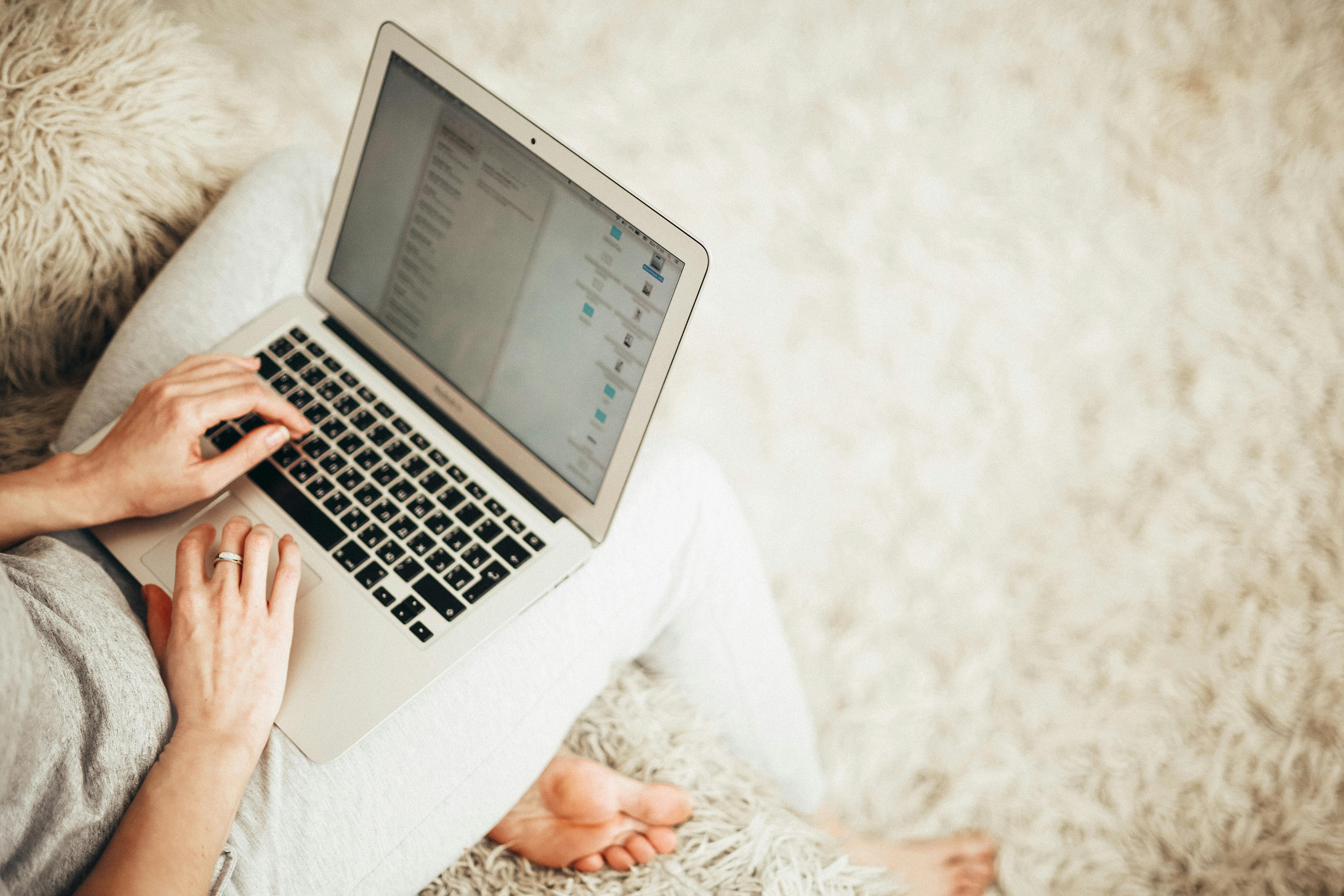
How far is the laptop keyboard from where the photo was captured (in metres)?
0.71

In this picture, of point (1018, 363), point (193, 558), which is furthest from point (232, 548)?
point (1018, 363)

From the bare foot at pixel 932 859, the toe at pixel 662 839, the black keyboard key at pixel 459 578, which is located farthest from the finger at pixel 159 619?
the bare foot at pixel 932 859

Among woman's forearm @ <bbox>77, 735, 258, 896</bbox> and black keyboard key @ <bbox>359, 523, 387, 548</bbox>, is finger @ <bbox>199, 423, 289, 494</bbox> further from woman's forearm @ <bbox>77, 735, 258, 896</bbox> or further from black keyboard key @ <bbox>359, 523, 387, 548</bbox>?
woman's forearm @ <bbox>77, 735, 258, 896</bbox>

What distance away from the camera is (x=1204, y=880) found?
1057mm

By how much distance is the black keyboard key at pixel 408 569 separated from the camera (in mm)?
708

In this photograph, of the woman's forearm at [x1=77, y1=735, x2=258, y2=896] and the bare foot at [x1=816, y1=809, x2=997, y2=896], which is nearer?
the woman's forearm at [x1=77, y1=735, x2=258, y2=896]

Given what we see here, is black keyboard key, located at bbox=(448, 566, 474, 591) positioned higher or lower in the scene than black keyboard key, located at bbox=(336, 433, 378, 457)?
lower

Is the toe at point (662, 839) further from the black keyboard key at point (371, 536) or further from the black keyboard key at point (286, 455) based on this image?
the black keyboard key at point (286, 455)

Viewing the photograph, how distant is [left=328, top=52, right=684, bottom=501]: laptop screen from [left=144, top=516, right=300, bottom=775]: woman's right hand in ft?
0.77

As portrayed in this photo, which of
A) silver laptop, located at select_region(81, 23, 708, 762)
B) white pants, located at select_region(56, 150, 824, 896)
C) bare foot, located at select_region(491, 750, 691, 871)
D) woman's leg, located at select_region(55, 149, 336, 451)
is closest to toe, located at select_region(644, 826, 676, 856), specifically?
bare foot, located at select_region(491, 750, 691, 871)

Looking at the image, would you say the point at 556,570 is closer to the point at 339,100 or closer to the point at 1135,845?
the point at 1135,845

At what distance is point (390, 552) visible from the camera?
0.72m

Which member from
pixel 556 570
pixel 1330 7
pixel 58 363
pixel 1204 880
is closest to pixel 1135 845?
pixel 1204 880

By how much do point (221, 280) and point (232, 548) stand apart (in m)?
0.32
